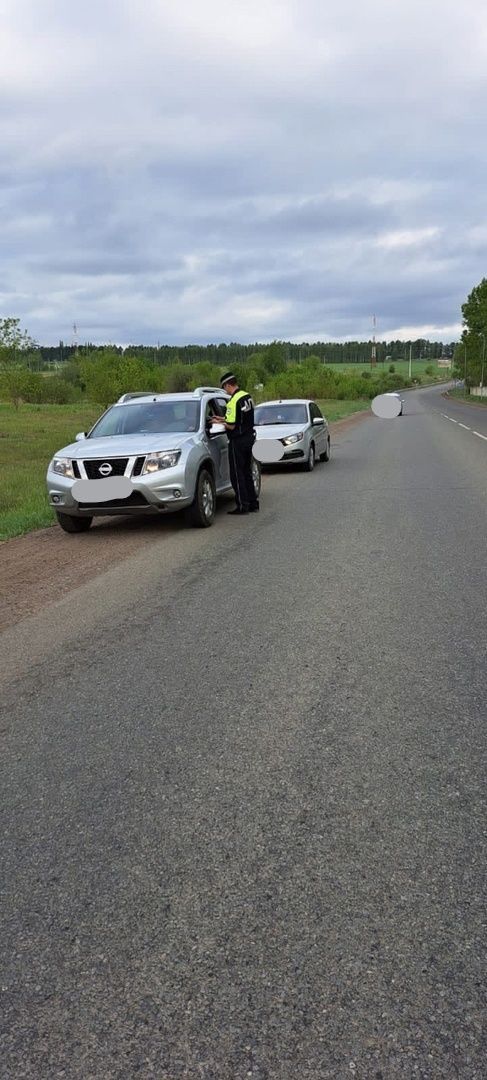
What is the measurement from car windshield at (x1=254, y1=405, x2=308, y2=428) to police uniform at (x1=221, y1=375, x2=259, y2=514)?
6083 millimetres

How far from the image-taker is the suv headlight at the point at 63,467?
888cm

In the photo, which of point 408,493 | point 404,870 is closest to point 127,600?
point 404,870

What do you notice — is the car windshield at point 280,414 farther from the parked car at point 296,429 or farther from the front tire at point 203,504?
the front tire at point 203,504

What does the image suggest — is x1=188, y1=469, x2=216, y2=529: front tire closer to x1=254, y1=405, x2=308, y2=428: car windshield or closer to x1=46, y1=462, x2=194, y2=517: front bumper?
x1=46, y1=462, x2=194, y2=517: front bumper

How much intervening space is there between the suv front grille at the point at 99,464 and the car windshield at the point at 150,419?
1219 mm

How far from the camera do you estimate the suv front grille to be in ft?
28.7

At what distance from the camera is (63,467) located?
8.95 metres

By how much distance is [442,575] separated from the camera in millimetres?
6570

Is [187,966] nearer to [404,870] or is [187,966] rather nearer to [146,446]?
[404,870]

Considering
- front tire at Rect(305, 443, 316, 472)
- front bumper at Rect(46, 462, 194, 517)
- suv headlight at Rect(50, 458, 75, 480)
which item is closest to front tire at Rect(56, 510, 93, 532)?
front bumper at Rect(46, 462, 194, 517)

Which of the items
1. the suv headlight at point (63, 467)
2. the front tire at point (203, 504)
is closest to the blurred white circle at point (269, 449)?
the front tire at point (203, 504)

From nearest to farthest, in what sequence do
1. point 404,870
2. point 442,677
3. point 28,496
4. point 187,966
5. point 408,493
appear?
point 187,966 < point 404,870 < point 442,677 < point 408,493 < point 28,496

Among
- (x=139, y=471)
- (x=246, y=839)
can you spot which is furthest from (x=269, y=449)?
(x=246, y=839)

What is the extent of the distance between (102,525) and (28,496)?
10.6 ft
